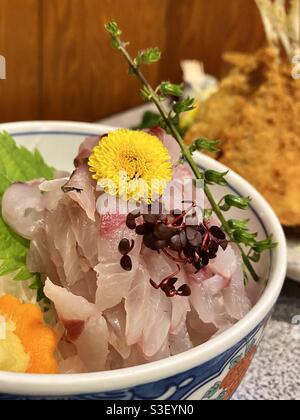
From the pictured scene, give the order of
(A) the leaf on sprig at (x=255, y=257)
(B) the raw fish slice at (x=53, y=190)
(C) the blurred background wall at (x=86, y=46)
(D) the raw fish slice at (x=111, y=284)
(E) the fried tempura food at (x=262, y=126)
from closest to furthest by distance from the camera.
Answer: (D) the raw fish slice at (x=111, y=284), (B) the raw fish slice at (x=53, y=190), (A) the leaf on sprig at (x=255, y=257), (E) the fried tempura food at (x=262, y=126), (C) the blurred background wall at (x=86, y=46)

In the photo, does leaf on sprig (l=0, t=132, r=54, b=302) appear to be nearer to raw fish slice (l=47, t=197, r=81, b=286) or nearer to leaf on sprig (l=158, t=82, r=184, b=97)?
raw fish slice (l=47, t=197, r=81, b=286)

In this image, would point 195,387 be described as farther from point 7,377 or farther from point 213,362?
point 7,377

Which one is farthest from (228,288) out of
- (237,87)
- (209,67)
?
(209,67)

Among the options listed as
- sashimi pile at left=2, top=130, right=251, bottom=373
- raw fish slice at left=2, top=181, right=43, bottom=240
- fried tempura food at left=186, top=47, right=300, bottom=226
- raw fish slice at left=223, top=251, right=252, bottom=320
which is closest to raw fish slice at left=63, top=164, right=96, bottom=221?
sashimi pile at left=2, top=130, right=251, bottom=373

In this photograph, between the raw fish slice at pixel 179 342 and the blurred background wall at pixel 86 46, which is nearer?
the raw fish slice at pixel 179 342

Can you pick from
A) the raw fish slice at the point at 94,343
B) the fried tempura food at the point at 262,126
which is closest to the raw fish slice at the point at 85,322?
the raw fish slice at the point at 94,343

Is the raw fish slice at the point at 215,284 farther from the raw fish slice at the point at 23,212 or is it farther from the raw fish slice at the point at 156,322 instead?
the raw fish slice at the point at 23,212

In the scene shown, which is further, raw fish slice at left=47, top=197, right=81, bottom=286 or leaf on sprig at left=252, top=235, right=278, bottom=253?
leaf on sprig at left=252, top=235, right=278, bottom=253

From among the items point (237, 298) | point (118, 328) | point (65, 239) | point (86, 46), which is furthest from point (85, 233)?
point (86, 46)
